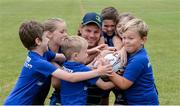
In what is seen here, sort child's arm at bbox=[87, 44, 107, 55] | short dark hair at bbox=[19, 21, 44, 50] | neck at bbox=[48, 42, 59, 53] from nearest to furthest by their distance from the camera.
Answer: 1. short dark hair at bbox=[19, 21, 44, 50]
2. child's arm at bbox=[87, 44, 107, 55]
3. neck at bbox=[48, 42, 59, 53]

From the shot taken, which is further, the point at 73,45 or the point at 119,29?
the point at 119,29

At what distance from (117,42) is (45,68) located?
996mm

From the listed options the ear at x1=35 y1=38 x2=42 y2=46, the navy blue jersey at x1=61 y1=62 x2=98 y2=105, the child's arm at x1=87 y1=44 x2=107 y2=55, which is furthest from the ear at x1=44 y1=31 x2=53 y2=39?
the navy blue jersey at x1=61 y1=62 x2=98 y2=105

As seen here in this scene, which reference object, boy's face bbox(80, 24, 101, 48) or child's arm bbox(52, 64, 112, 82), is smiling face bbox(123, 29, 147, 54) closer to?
child's arm bbox(52, 64, 112, 82)

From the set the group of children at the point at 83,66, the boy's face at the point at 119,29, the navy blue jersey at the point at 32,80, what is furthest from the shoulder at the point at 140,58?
the navy blue jersey at the point at 32,80

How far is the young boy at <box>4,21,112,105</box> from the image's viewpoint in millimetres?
4684

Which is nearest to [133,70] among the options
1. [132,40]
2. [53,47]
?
[132,40]

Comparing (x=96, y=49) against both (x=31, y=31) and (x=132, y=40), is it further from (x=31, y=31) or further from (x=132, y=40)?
(x=31, y=31)

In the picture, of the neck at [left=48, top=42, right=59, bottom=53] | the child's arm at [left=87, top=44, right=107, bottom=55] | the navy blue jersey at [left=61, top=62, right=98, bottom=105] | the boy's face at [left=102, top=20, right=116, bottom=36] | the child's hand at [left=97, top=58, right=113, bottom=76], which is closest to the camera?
the child's hand at [left=97, top=58, right=113, bottom=76]

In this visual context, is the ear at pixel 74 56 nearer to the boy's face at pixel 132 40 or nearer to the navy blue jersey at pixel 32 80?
the navy blue jersey at pixel 32 80

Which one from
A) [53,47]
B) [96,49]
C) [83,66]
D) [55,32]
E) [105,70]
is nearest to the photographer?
[105,70]

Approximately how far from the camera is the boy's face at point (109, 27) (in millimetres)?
5641

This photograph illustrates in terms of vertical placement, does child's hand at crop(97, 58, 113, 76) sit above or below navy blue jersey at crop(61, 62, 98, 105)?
above

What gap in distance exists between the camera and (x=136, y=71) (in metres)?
4.83
